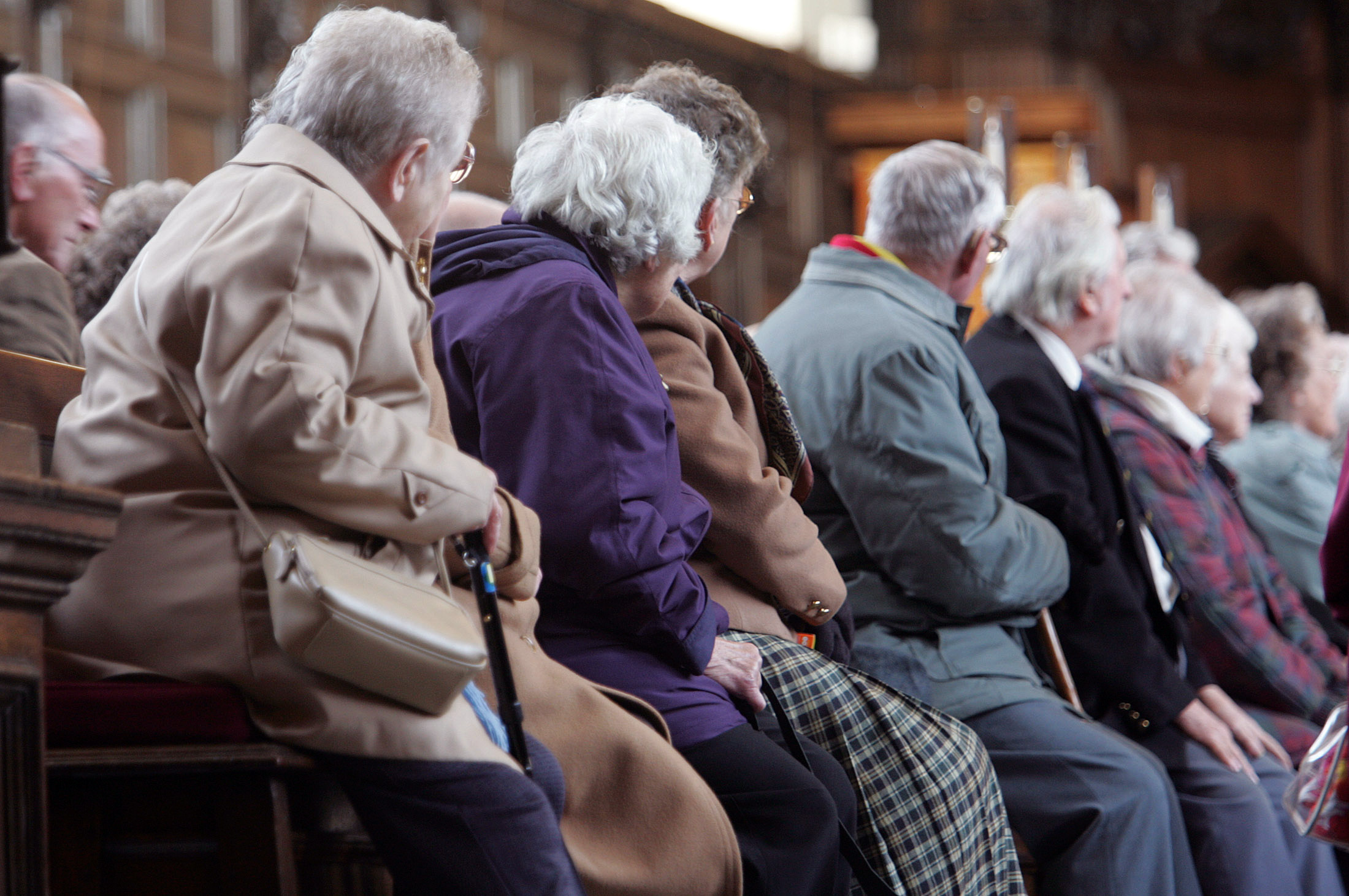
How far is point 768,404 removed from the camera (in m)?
2.50

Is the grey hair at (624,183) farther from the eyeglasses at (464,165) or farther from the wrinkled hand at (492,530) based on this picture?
the wrinkled hand at (492,530)

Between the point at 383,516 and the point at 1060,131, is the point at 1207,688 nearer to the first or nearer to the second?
the point at 383,516

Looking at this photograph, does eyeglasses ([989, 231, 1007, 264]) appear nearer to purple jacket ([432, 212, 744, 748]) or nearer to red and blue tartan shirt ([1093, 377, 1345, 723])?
red and blue tartan shirt ([1093, 377, 1345, 723])

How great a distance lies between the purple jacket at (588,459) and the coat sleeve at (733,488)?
166 millimetres

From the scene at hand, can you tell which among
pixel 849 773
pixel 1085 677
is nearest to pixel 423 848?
pixel 849 773

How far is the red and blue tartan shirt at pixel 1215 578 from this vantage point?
3.42 metres

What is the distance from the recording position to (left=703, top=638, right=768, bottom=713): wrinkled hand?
2154 mm

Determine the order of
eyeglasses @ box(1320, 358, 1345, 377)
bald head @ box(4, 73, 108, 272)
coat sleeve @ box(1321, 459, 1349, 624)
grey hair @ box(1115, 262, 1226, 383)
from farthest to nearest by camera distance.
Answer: eyeglasses @ box(1320, 358, 1345, 377), grey hair @ box(1115, 262, 1226, 383), bald head @ box(4, 73, 108, 272), coat sleeve @ box(1321, 459, 1349, 624)

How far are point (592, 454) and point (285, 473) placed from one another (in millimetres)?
551

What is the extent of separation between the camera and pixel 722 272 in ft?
24.8

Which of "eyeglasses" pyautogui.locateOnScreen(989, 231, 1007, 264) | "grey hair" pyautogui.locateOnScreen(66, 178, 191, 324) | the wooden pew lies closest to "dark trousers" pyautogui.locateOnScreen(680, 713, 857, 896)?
the wooden pew

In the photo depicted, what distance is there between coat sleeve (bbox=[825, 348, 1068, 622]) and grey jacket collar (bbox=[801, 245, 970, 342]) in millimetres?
203

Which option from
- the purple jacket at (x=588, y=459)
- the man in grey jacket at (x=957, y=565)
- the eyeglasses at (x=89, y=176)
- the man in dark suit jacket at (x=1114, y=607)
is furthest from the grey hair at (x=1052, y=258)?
the eyeglasses at (x=89, y=176)

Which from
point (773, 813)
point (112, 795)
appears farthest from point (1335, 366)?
point (112, 795)
